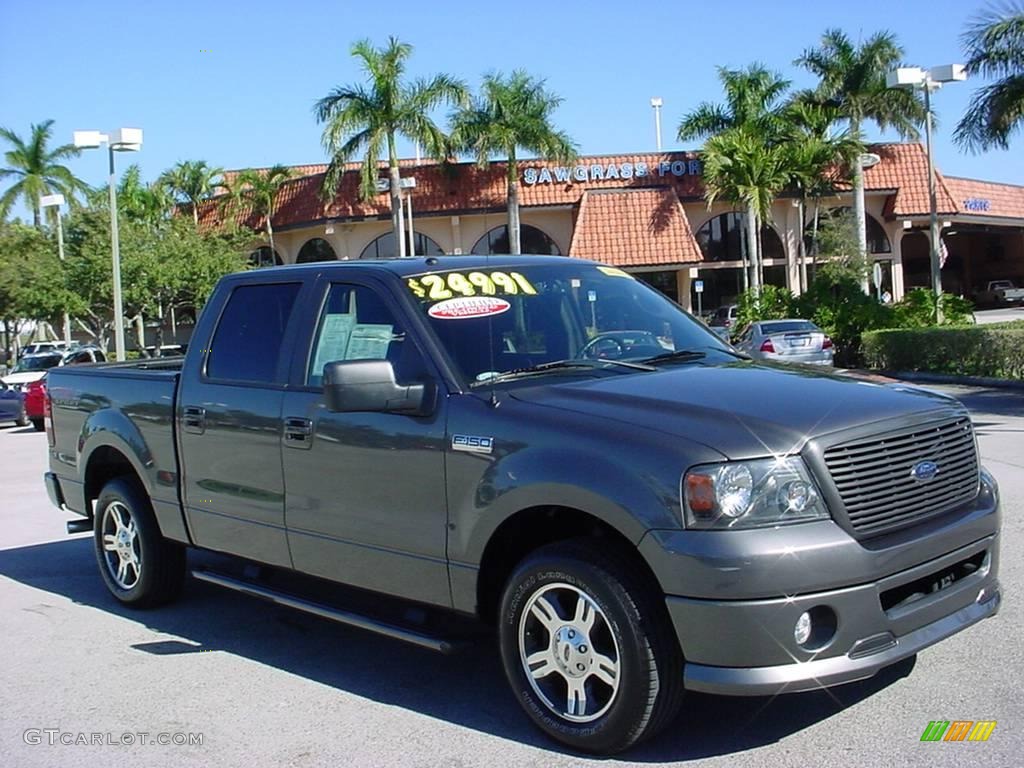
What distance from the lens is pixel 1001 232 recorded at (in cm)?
6038

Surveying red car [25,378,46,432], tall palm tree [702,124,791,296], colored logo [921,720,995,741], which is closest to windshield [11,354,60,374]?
red car [25,378,46,432]

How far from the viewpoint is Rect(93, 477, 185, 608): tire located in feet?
22.2

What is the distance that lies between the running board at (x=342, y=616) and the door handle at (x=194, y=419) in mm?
830

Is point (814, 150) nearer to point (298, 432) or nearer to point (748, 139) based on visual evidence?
point (748, 139)

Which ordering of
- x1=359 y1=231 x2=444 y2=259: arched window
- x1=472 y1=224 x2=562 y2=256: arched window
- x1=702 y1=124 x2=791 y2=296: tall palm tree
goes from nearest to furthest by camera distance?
x1=702 y1=124 x2=791 y2=296: tall palm tree → x1=359 y1=231 x2=444 y2=259: arched window → x1=472 y1=224 x2=562 y2=256: arched window

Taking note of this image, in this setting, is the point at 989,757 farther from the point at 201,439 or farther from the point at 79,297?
the point at 79,297

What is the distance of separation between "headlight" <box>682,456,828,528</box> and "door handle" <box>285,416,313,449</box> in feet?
7.02

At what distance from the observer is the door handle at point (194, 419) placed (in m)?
6.08

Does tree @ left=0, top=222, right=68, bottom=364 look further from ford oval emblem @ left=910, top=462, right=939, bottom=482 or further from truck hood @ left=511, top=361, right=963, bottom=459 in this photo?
ford oval emblem @ left=910, top=462, right=939, bottom=482

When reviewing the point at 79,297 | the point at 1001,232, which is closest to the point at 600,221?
the point at 79,297

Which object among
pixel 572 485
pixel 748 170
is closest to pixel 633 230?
pixel 748 170

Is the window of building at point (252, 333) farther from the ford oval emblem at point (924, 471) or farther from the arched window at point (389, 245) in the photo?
the arched window at point (389, 245)

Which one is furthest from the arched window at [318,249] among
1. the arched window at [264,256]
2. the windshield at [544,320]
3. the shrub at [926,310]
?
the windshield at [544,320]

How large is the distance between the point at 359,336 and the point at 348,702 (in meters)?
1.74
